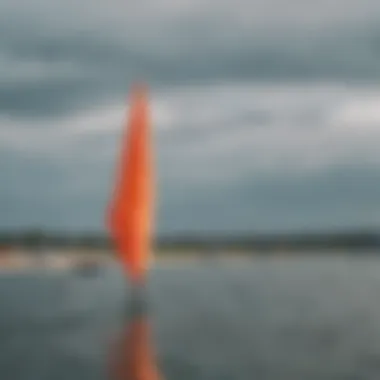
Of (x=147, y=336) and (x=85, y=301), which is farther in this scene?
(x=85, y=301)

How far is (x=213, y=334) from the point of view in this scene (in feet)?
210

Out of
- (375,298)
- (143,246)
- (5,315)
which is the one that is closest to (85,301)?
(5,315)

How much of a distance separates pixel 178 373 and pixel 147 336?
1448cm

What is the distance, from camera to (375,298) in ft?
307

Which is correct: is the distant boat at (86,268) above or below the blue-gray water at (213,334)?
below

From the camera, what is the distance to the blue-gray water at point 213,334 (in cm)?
4753

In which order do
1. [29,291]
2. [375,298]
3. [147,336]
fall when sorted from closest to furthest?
1. [147,336]
2. [375,298]
3. [29,291]

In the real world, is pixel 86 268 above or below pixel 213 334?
below

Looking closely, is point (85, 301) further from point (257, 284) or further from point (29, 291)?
point (257, 284)

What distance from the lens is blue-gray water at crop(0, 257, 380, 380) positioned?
156 ft

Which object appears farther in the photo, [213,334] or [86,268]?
[86,268]

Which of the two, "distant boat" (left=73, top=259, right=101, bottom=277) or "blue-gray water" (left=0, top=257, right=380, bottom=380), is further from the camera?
"distant boat" (left=73, top=259, right=101, bottom=277)

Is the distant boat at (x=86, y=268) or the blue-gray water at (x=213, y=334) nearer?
the blue-gray water at (x=213, y=334)

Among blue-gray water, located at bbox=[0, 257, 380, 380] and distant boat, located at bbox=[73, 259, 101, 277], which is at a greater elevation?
blue-gray water, located at bbox=[0, 257, 380, 380]
